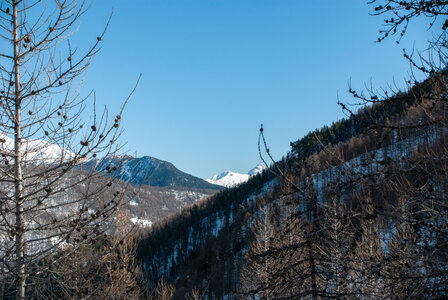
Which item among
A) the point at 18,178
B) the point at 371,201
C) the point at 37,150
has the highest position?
the point at 37,150

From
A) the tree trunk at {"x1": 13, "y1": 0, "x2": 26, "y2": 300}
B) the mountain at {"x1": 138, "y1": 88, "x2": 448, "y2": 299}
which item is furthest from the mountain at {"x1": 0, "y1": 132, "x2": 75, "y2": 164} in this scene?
the mountain at {"x1": 138, "y1": 88, "x2": 448, "y2": 299}

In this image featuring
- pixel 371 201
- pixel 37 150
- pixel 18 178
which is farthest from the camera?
pixel 37 150

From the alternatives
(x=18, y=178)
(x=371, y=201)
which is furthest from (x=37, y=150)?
(x=371, y=201)

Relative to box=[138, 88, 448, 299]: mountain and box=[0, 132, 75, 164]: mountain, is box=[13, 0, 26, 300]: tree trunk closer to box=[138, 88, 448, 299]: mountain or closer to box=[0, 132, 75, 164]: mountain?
box=[0, 132, 75, 164]: mountain

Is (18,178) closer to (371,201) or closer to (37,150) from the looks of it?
(37,150)

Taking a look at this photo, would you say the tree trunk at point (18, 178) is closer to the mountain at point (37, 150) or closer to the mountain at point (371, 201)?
the mountain at point (37, 150)

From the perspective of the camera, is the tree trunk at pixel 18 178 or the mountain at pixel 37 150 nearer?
the tree trunk at pixel 18 178

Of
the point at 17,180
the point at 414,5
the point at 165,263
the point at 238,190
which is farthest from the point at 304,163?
the point at 238,190

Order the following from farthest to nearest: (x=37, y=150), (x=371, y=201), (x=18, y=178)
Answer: (x=37, y=150)
(x=18, y=178)
(x=371, y=201)

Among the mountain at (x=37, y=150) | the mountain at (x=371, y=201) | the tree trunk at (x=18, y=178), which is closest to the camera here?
the mountain at (x=371, y=201)

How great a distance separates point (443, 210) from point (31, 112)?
4.93m

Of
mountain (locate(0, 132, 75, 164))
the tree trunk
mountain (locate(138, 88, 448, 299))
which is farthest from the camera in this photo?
mountain (locate(0, 132, 75, 164))

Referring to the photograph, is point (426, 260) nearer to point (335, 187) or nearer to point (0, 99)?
point (335, 187)

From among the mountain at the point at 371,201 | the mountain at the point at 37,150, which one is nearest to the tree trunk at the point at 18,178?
the mountain at the point at 37,150
